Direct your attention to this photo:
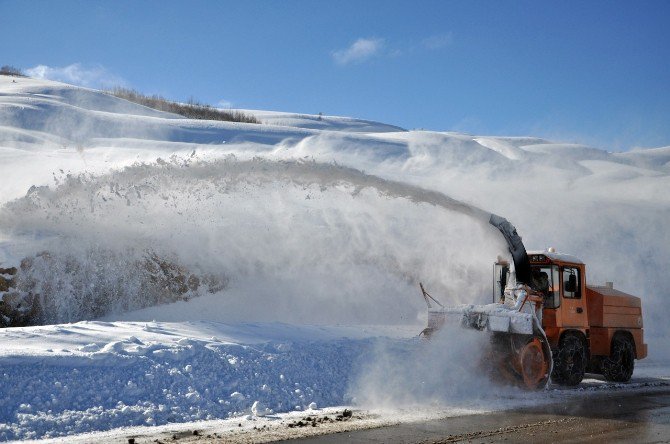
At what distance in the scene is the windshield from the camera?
436 inches

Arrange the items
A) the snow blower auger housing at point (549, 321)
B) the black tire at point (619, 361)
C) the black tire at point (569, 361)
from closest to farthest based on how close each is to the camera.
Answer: the snow blower auger housing at point (549, 321), the black tire at point (569, 361), the black tire at point (619, 361)

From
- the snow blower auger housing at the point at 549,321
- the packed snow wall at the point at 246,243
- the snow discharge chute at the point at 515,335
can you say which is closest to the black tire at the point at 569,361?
the snow blower auger housing at the point at 549,321

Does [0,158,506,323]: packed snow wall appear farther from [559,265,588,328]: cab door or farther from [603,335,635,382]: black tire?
[603,335,635,382]: black tire

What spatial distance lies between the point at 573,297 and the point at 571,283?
Answer: 252mm

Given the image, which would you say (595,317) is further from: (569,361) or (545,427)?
(545,427)

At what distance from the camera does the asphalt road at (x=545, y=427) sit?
6730 mm

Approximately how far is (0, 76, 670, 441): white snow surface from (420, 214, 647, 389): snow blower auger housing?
49 centimetres

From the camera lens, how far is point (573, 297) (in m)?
11.3

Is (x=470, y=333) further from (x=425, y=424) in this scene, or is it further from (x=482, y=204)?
(x=482, y=204)

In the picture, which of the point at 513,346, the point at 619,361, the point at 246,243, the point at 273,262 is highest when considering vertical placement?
the point at 246,243

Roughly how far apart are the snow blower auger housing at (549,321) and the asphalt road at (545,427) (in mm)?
1147

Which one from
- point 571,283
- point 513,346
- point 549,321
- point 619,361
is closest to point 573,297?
point 571,283

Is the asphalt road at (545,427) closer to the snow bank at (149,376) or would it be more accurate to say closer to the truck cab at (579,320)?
the snow bank at (149,376)

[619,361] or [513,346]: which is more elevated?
[513,346]
